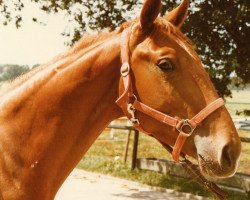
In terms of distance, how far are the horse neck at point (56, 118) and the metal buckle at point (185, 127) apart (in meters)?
0.45

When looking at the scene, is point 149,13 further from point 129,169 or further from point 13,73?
point 129,169

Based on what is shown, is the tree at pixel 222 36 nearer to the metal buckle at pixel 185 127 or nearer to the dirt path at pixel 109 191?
the dirt path at pixel 109 191

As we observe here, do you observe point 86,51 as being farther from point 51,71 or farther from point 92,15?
point 92,15

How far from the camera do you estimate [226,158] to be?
2082mm

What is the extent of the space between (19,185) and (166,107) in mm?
968

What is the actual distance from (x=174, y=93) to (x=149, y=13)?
0.52 metres

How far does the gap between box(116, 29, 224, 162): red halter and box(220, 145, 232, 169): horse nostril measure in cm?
22

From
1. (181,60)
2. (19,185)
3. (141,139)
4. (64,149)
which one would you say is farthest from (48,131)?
(141,139)

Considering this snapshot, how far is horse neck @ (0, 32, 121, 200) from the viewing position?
2.26 m

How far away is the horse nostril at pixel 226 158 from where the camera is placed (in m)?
2.06

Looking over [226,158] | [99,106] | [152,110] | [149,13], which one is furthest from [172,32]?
[226,158]

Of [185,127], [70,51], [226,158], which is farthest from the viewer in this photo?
[70,51]

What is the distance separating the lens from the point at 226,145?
2053mm

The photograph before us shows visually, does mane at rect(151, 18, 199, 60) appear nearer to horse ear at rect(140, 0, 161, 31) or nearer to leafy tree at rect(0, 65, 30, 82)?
horse ear at rect(140, 0, 161, 31)
